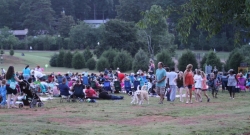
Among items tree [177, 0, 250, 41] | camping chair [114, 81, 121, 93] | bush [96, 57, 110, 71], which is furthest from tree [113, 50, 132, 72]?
tree [177, 0, 250, 41]

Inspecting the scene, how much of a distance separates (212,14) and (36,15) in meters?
95.4

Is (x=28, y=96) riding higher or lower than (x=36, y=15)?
lower

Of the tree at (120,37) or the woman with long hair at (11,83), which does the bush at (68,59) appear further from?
the woman with long hair at (11,83)

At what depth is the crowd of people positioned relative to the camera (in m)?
21.0

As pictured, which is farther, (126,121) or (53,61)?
(53,61)

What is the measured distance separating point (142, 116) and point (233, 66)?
35325 mm

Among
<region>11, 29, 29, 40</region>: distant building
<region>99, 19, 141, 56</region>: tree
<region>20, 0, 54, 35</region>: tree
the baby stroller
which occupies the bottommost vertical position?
the baby stroller

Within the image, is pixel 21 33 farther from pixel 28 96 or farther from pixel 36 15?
pixel 28 96

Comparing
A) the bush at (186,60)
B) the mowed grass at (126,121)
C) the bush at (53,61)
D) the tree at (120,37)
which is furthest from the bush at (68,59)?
the mowed grass at (126,121)

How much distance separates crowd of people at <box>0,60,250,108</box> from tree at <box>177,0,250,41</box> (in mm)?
8876

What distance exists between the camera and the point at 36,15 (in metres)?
106

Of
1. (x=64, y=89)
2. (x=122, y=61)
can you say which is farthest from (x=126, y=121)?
(x=122, y=61)

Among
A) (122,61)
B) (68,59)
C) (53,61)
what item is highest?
(68,59)

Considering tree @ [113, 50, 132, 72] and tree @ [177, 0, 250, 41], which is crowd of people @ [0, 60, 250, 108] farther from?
tree @ [113, 50, 132, 72]
